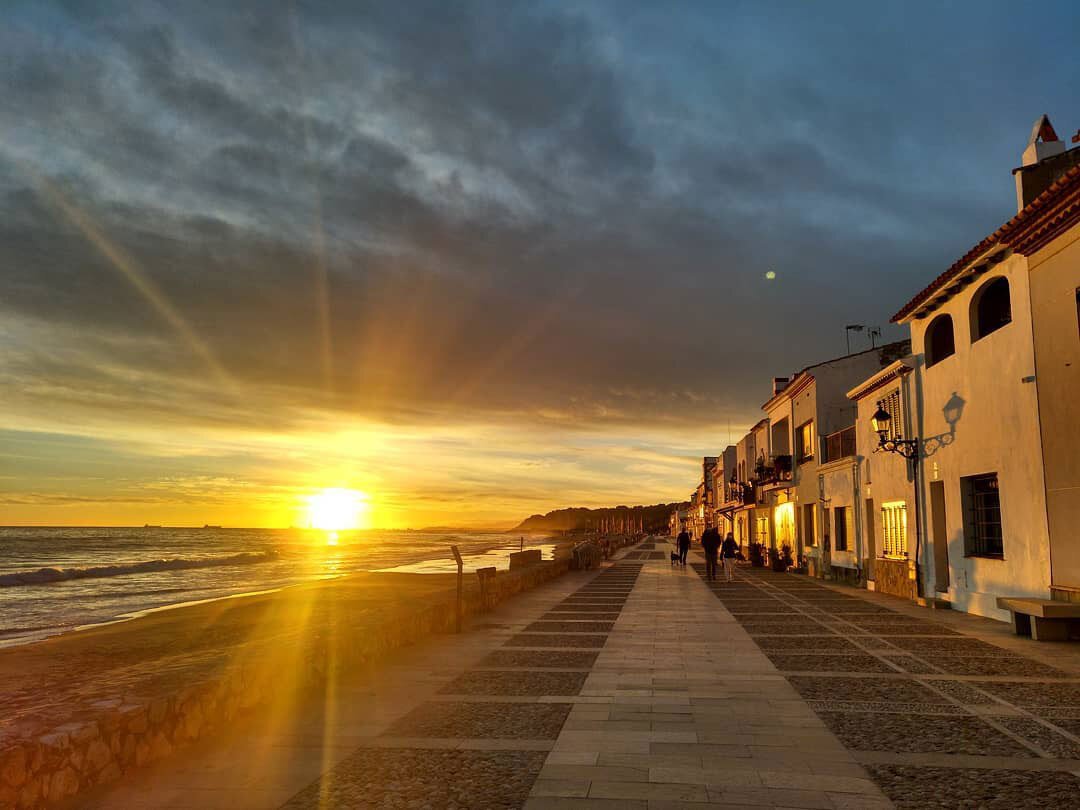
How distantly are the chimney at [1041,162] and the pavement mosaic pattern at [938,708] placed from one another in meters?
8.22

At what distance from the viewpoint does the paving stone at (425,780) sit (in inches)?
187

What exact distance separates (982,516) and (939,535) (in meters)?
1.81

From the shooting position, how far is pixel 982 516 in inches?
573

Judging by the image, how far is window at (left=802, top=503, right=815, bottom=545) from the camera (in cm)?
2756

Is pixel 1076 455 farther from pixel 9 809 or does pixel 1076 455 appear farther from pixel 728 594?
pixel 9 809

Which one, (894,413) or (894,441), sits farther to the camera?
(894,413)

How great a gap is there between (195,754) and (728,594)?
1582 centimetres

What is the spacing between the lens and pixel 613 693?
785 centimetres

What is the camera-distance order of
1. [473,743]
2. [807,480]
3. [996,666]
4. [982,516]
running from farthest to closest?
1. [807,480]
2. [982,516]
3. [996,666]
4. [473,743]

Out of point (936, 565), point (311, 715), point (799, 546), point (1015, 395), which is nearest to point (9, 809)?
point (311, 715)

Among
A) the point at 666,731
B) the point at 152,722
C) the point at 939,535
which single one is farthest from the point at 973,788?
the point at 939,535

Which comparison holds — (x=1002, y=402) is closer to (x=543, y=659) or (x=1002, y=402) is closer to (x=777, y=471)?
(x=543, y=659)

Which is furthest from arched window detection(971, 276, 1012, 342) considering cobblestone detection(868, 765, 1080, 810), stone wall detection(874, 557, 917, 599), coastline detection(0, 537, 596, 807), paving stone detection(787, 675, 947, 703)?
coastline detection(0, 537, 596, 807)

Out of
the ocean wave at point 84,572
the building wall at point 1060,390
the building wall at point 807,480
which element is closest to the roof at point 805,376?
the building wall at point 807,480
